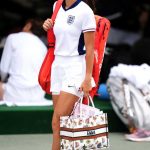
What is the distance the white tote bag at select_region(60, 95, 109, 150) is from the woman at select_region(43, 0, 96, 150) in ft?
0.34

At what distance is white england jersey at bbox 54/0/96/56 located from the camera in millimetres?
5016

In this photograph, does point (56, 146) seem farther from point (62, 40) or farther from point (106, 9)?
point (106, 9)

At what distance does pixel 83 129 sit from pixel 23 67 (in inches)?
111

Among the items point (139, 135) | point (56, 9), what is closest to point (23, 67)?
point (139, 135)

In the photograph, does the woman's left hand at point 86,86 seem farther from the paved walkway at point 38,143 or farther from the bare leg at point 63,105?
the paved walkway at point 38,143

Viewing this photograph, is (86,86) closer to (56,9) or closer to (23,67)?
(56,9)

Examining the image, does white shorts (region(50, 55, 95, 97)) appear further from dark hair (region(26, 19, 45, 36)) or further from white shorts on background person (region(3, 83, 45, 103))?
dark hair (region(26, 19, 45, 36))

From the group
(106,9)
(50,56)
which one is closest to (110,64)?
(106,9)

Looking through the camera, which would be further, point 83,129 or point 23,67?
point 23,67

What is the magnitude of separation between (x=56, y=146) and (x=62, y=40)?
2.70 feet

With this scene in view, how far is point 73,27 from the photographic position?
5023mm

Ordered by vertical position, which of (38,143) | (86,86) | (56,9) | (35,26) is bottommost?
(38,143)

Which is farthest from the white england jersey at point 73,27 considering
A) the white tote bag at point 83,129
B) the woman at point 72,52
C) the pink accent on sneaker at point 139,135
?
the pink accent on sneaker at point 139,135

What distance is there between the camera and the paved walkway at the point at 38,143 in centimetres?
660
